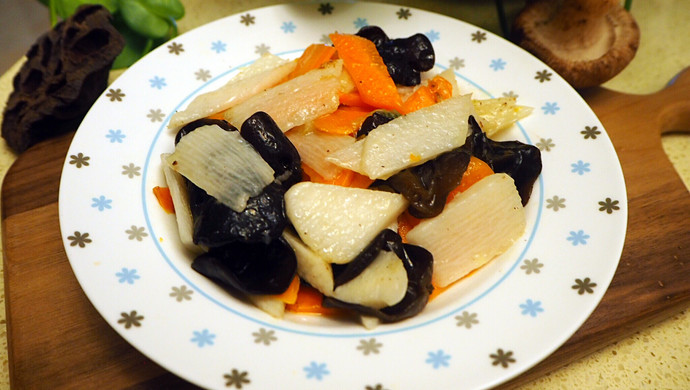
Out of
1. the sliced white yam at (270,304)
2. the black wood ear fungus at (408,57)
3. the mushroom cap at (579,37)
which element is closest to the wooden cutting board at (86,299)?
the mushroom cap at (579,37)

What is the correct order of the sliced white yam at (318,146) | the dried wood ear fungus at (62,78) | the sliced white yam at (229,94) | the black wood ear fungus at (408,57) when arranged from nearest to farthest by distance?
the sliced white yam at (318,146), the sliced white yam at (229,94), the black wood ear fungus at (408,57), the dried wood ear fungus at (62,78)

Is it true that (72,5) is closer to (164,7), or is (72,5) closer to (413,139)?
(164,7)

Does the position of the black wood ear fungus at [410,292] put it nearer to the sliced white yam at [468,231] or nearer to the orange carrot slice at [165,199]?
the sliced white yam at [468,231]

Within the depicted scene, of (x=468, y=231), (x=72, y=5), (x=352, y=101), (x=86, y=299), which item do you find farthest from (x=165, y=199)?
(x=72, y=5)

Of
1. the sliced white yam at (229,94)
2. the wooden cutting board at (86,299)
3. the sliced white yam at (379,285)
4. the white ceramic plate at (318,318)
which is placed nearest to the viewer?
the white ceramic plate at (318,318)

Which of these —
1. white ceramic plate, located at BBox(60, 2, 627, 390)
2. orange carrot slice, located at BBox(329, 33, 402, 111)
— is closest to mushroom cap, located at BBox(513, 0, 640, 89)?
white ceramic plate, located at BBox(60, 2, 627, 390)

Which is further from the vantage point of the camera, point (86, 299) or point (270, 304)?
point (86, 299)
